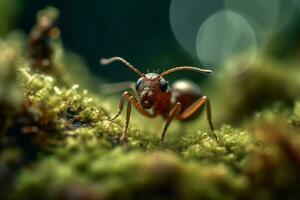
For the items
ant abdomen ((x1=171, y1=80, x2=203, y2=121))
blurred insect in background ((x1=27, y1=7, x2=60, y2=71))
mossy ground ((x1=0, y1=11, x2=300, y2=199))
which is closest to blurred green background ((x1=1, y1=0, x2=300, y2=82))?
ant abdomen ((x1=171, y1=80, x2=203, y2=121))

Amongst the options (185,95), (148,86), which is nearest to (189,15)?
(185,95)

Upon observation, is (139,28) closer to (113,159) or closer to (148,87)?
(148,87)

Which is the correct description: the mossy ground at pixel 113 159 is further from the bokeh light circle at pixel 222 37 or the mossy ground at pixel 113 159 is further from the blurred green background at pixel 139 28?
the blurred green background at pixel 139 28

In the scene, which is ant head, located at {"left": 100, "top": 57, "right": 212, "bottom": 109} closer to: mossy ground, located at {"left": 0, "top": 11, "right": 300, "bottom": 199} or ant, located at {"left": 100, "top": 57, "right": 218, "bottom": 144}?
ant, located at {"left": 100, "top": 57, "right": 218, "bottom": 144}

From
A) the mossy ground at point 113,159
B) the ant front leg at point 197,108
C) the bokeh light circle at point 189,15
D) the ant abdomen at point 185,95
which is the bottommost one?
the mossy ground at point 113,159

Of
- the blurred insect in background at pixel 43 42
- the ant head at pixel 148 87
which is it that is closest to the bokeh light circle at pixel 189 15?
the blurred insect in background at pixel 43 42

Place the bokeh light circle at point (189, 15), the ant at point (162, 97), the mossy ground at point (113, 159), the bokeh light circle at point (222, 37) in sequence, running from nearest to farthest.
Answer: the mossy ground at point (113, 159)
the ant at point (162, 97)
the bokeh light circle at point (222, 37)
the bokeh light circle at point (189, 15)

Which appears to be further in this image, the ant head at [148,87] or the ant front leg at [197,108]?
the ant head at [148,87]

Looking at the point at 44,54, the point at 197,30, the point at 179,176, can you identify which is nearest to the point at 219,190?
the point at 179,176
